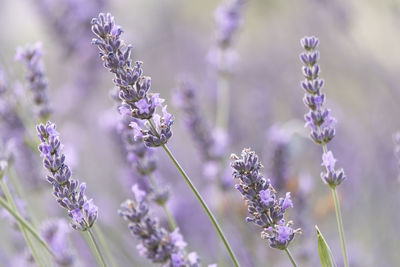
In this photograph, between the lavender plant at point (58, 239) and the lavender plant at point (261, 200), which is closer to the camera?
the lavender plant at point (261, 200)

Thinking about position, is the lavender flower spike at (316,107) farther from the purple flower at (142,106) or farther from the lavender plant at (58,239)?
the lavender plant at (58,239)

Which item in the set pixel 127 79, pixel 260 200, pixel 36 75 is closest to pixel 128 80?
pixel 127 79

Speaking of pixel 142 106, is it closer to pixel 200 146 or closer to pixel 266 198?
pixel 266 198

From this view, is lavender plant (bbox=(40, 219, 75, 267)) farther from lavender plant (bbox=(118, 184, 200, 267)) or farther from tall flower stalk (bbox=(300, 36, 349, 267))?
tall flower stalk (bbox=(300, 36, 349, 267))

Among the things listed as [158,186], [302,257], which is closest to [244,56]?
[302,257]

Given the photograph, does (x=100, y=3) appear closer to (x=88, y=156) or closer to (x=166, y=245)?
(x=88, y=156)

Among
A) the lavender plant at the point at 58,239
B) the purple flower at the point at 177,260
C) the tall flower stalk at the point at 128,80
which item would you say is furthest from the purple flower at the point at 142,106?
the lavender plant at the point at 58,239
